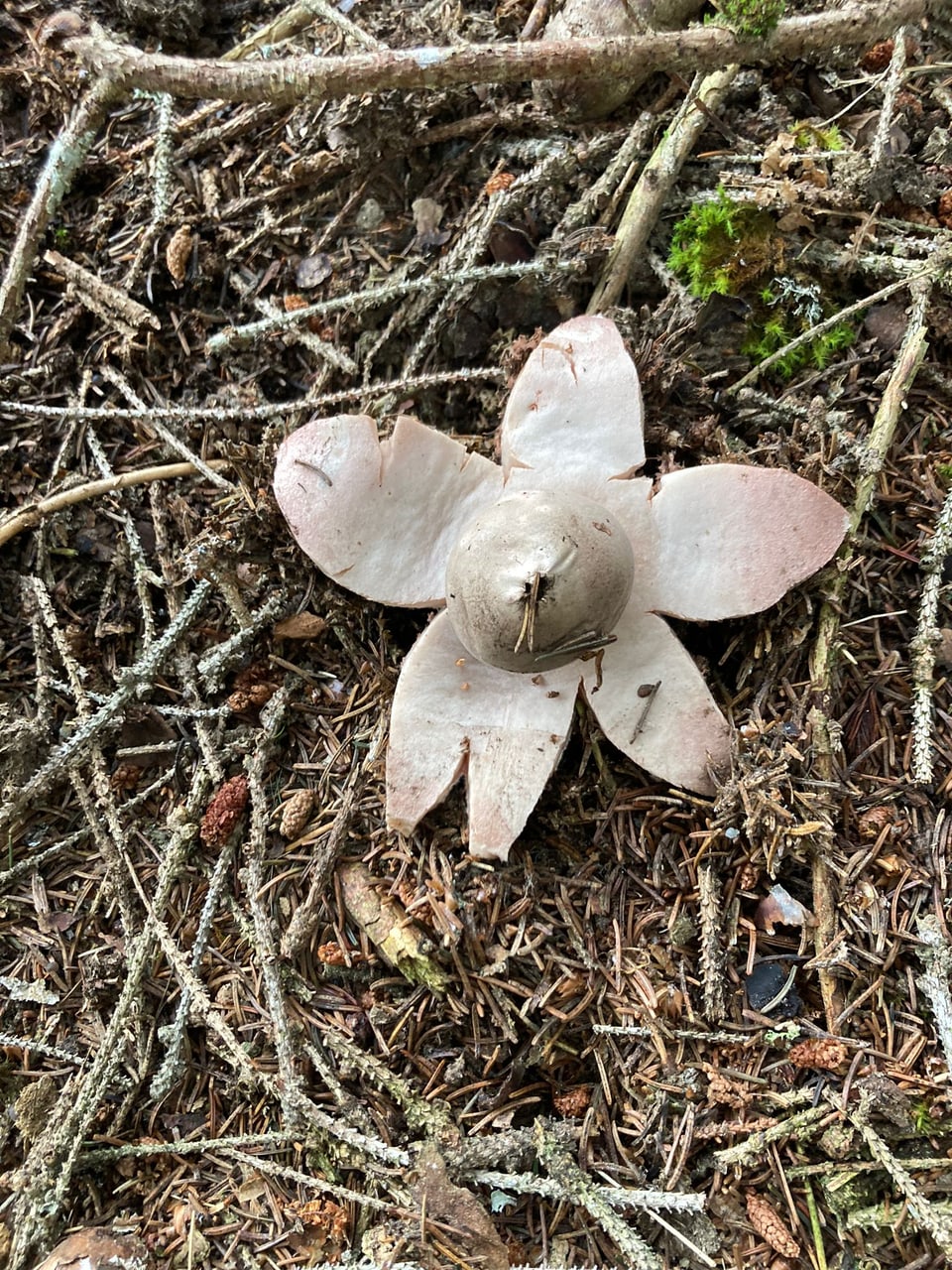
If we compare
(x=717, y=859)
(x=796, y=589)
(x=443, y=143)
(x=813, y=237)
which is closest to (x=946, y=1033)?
(x=717, y=859)

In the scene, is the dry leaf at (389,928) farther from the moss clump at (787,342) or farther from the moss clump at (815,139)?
the moss clump at (815,139)

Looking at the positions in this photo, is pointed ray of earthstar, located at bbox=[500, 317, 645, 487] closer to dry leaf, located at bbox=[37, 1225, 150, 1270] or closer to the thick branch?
the thick branch

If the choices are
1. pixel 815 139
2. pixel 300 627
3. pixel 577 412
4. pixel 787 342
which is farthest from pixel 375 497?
pixel 815 139

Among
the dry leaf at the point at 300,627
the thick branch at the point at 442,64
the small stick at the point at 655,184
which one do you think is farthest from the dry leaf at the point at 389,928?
the thick branch at the point at 442,64

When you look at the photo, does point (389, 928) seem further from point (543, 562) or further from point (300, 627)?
point (543, 562)

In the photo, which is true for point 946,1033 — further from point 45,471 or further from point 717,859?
point 45,471

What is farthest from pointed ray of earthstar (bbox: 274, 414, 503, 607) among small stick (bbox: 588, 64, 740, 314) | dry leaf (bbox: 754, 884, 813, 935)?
dry leaf (bbox: 754, 884, 813, 935)
